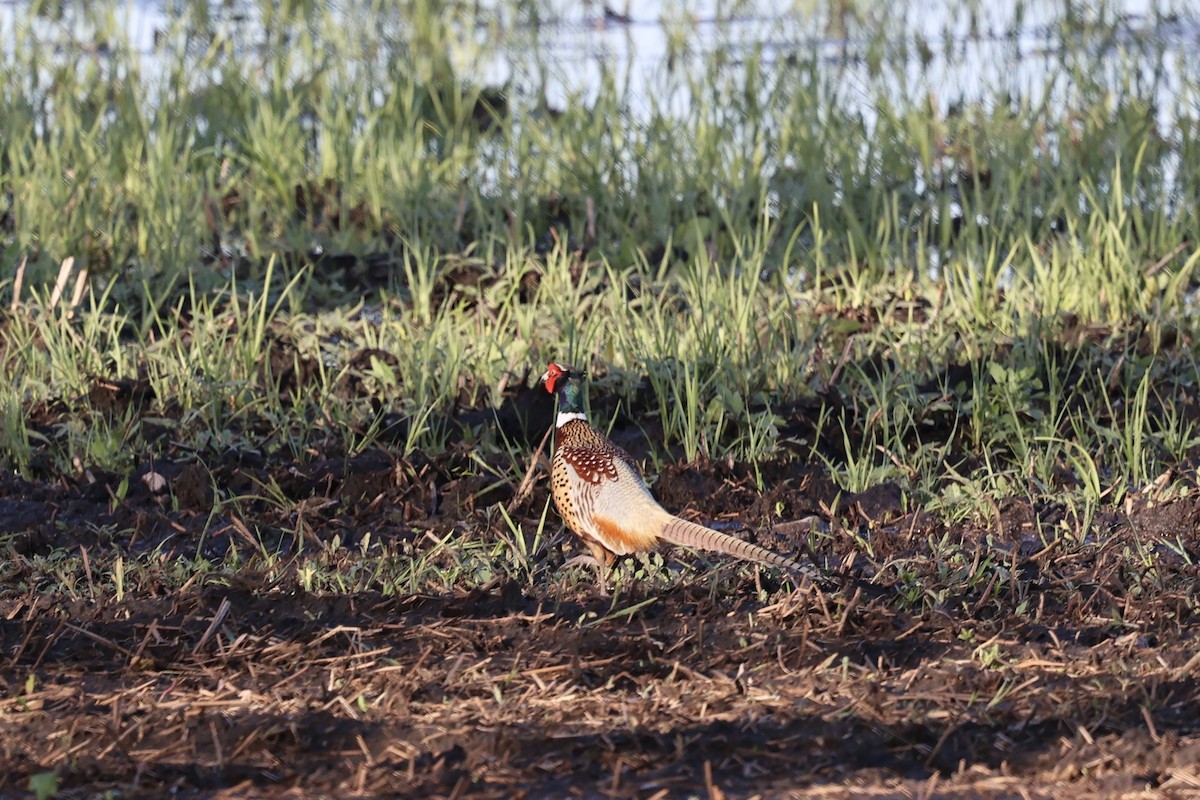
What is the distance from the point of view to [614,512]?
3742 millimetres

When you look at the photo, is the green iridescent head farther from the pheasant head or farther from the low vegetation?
the low vegetation

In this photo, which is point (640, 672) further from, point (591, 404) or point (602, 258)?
point (602, 258)

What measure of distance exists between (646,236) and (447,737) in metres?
4.13

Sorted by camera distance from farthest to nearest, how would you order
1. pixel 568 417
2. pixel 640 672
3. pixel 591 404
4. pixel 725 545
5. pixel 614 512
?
pixel 591 404 → pixel 568 417 → pixel 614 512 → pixel 725 545 → pixel 640 672

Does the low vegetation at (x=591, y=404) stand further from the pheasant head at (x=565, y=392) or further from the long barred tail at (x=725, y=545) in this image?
the pheasant head at (x=565, y=392)

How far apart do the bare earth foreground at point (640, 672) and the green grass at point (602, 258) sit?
0.33 meters

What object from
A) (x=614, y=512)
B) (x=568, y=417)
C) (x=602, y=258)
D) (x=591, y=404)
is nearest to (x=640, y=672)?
(x=614, y=512)

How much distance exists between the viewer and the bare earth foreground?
8.76 ft

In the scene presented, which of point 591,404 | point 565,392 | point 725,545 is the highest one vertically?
point 565,392

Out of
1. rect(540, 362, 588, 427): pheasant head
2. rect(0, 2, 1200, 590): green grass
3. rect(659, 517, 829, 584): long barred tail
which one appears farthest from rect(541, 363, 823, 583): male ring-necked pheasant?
rect(0, 2, 1200, 590): green grass

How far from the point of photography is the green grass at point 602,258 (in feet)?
16.1

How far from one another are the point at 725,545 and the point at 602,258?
275 cm

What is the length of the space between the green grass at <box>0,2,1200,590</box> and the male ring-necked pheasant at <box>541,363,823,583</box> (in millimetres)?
243

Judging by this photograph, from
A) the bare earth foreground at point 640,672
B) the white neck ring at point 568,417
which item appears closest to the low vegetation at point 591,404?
the bare earth foreground at point 640,672
